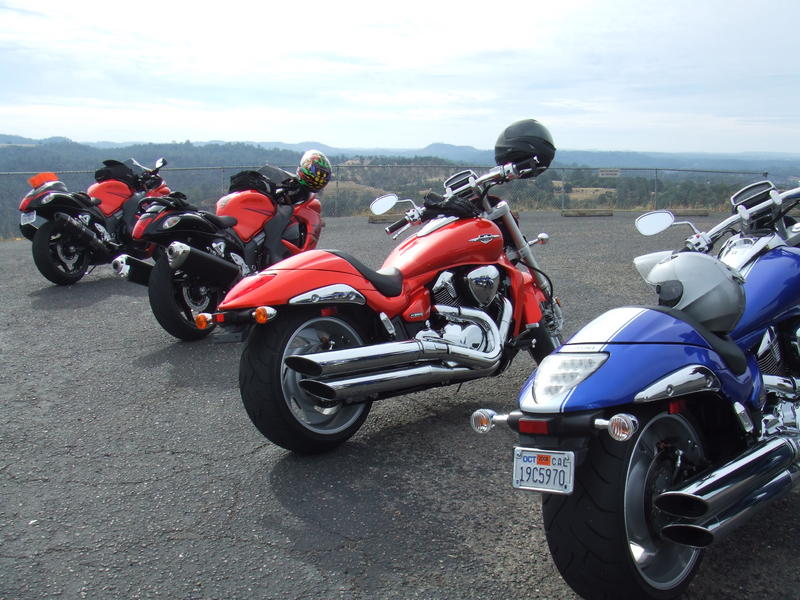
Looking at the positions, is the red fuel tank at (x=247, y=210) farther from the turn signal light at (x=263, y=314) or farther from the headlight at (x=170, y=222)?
the turn signal light at (x=263, y=314)

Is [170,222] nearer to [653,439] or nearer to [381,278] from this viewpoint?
[381,278]

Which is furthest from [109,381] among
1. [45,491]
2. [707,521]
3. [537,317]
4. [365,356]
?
[707,521]

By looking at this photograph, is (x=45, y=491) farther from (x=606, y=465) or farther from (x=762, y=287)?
(x=762, y=287)

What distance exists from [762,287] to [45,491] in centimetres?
373

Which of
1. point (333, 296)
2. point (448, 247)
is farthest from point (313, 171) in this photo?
point (333, 296)

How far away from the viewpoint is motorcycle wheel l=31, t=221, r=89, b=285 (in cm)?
978

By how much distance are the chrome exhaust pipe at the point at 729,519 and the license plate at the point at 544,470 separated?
1.17ft

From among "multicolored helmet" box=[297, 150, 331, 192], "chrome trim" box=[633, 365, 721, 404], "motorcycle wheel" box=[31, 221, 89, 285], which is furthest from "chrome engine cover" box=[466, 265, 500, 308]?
"motorcycle wheel" box=[31, 221, 89, 285]

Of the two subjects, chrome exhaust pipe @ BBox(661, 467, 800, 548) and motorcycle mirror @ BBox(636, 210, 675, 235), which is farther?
motorcycle mirror @ BBox(636, 210, 675, 235)

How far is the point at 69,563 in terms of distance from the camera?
3264mm

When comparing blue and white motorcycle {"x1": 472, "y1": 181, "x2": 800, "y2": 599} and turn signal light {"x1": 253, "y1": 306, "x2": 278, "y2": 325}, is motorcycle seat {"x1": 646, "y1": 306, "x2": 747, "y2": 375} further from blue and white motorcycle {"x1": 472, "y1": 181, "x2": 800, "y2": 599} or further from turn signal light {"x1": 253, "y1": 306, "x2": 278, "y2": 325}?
turn signal light {"x1": 253, "y1": 306, "x2": 278, "y2": 325}

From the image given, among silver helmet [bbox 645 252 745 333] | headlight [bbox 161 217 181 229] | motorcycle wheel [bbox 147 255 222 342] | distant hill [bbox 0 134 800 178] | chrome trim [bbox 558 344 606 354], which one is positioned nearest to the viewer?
chrome trim [bbox 558 344 606 354]

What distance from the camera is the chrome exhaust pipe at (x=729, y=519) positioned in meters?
2.56

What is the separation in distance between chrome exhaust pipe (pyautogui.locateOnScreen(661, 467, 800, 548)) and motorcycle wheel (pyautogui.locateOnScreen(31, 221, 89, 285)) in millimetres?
8969
